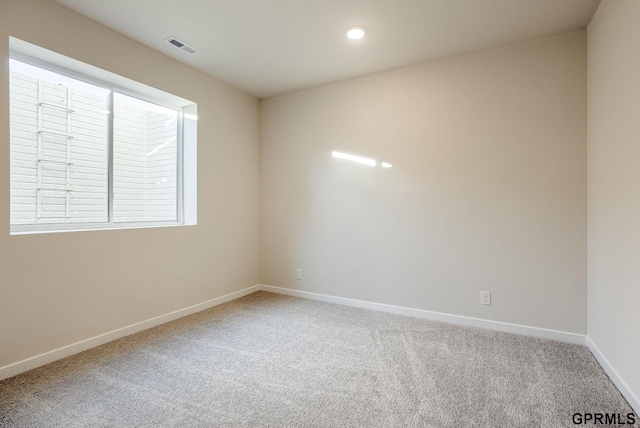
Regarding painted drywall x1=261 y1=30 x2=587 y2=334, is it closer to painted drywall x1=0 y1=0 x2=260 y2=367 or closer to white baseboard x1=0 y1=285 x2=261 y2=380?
painted drywall x1=0 y1=0 x2=260 y2=367

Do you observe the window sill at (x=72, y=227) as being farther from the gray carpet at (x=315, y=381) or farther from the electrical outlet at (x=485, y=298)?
the electrical outlet at (x=485, y=298)

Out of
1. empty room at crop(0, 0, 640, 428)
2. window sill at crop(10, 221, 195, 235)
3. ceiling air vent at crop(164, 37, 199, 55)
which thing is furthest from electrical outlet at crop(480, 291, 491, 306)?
ceiling air vent at crop(164, 37, 199, 55)

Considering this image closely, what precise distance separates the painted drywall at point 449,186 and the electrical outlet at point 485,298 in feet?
0.13

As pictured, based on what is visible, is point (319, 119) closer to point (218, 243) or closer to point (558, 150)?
point (218, 243)

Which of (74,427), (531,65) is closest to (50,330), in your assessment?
(74,427)

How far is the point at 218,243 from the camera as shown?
3.61 metres

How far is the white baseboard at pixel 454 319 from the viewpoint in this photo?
8.46 feet

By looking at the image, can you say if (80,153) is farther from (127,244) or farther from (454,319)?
(454,319)

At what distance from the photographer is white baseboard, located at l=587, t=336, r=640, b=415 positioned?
1.69m

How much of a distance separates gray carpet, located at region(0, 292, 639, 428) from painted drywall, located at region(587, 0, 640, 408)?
1.04 ft

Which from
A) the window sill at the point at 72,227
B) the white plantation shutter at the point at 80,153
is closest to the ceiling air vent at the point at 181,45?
the white plantation shutter at the point at 80,153

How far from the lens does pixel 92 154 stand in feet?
8.75

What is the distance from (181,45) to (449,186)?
2.79 metres

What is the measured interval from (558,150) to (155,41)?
355 centimetres
